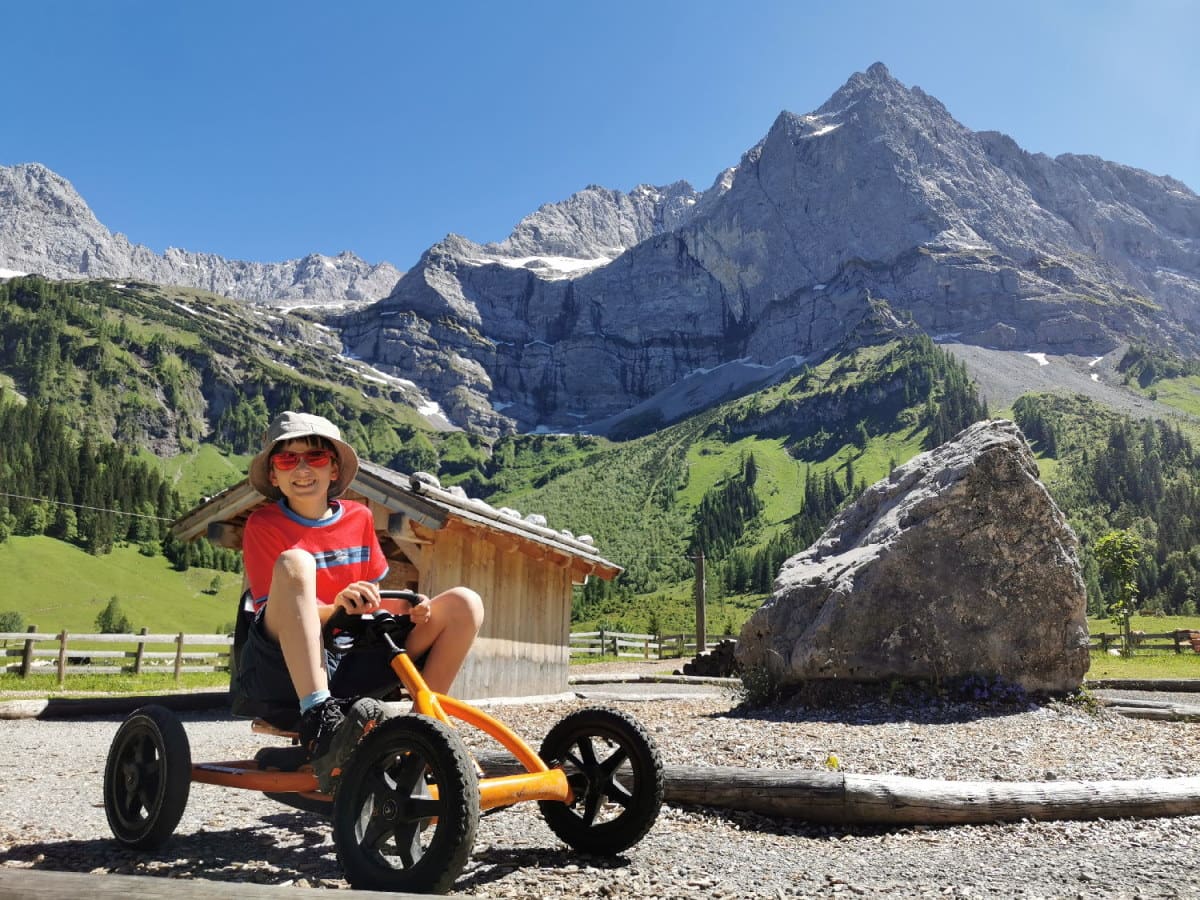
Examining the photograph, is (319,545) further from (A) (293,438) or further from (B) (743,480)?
(B) (743,480)

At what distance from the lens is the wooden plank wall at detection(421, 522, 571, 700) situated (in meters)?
13.0

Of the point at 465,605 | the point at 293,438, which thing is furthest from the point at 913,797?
the point at 293,438

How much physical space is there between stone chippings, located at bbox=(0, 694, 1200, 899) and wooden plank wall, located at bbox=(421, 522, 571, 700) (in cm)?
553

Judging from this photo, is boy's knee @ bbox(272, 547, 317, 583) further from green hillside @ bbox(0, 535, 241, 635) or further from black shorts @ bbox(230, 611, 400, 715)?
green hillside @ bbox(0, 535, 241, 635)

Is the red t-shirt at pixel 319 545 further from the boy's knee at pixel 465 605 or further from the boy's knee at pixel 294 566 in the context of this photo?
the boy's knee at pixel 465 605

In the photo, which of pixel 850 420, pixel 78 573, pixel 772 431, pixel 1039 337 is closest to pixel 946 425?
pixel 850 420

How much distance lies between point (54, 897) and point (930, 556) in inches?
381

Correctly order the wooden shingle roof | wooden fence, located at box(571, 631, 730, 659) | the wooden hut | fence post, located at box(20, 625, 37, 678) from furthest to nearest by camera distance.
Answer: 1. wooden fence, located at box(571, 631, 730, 659)
2. fence post, located at box(20, 625, 37, 678)
3. the wooden hut
4. the wooden shingle roof

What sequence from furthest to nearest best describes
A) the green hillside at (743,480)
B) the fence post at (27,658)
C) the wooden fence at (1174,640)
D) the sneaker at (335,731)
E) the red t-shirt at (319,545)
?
the green hillside at (743,480) < the wooden fence at (1174,640) < the fence post at (27,658) < the red t-shirt at (319,545) < the sneaker at (335,731)

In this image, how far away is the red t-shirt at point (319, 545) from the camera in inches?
160

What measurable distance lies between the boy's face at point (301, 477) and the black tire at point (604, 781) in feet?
5.85

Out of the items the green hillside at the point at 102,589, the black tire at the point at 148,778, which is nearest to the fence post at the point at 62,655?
the black tire at the point at 148,778

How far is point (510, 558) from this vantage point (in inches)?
576

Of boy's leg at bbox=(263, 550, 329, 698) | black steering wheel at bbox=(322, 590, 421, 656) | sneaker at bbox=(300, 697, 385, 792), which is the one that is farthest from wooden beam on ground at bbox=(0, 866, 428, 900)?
black steering wheel at bbox=(322, 590, 421, 656)
